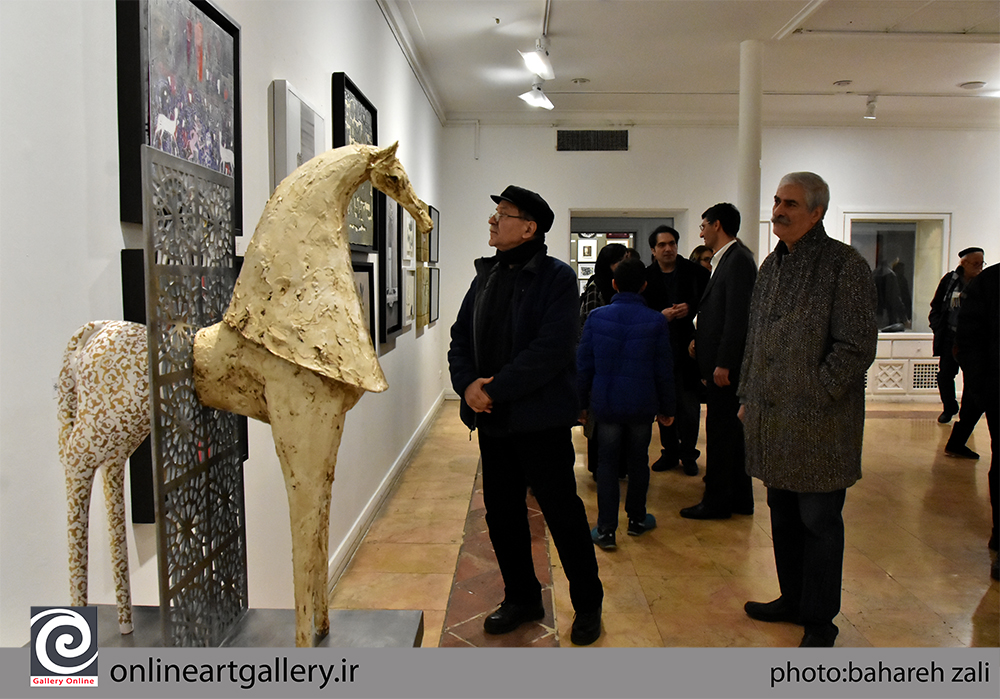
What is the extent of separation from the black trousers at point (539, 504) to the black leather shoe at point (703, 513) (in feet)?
5.00

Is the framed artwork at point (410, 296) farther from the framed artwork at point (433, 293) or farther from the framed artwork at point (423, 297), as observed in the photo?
the framed artwork at point (433, 293)

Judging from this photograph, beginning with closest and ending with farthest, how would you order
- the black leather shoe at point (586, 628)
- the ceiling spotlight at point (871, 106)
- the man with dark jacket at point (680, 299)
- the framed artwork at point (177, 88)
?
1. the framed artwork at point (177, 88)
2. the black leather shoe at point (586, 628)
3. the man with dark jacket at point (680, 299)
4. the ceiling spotlight at point (871, 106)

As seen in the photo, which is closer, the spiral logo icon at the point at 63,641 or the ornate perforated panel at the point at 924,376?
the spiral logo icon at the point at 63,641

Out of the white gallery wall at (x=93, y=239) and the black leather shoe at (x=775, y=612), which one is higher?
the white gallery wall at (x=93, y=239)

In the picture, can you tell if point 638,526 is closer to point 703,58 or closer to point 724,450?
point 724,450

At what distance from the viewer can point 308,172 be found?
41.6 inches

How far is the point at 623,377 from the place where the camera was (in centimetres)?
325

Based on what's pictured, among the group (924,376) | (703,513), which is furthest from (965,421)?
(924,376)

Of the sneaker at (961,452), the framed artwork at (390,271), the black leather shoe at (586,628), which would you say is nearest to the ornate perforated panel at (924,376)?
the sneaker at (961,452)

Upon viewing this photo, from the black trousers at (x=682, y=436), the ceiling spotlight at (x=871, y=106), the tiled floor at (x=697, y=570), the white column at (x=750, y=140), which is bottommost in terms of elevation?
the tiled floor at (x=697, y=570)

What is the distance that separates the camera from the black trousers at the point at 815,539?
2256 millimetres

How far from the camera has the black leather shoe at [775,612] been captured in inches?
104

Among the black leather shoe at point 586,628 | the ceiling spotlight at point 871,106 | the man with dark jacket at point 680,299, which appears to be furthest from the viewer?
the ceiling spotlight at point 871,106

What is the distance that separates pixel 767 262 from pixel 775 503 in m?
0.84
